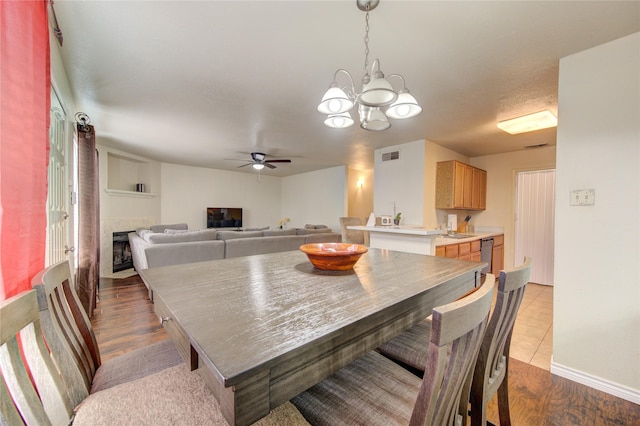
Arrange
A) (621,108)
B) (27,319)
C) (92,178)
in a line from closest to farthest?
(27,319) < (621,108) < (92,178)

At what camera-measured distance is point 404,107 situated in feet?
5.44

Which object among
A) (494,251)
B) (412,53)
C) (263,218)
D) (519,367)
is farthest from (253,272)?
(263,218)

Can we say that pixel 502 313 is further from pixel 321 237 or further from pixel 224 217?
pixel 224 217

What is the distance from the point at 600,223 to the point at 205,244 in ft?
13.4

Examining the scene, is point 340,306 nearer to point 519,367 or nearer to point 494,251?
point 519,367

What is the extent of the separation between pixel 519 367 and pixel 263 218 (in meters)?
6.98

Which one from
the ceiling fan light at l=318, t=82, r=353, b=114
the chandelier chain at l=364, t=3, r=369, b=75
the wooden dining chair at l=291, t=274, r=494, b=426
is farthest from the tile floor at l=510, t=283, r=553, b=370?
the chandelier chain at l=364, t=3, r=369, b=75

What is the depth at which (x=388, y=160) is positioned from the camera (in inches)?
173

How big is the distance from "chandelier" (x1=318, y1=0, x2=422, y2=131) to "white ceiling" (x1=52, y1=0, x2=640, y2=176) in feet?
0.86

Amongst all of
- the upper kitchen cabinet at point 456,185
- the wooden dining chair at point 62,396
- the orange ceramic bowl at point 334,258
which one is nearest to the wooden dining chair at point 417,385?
the wooden dining chair at point 62,396

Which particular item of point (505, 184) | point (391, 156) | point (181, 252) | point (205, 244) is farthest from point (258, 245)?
point (505, 184)

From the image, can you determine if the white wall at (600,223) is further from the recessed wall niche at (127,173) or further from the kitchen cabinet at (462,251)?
the recessed wall niche at (127,173)

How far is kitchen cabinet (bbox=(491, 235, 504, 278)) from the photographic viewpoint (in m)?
4.23

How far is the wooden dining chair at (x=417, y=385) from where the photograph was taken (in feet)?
1.89
